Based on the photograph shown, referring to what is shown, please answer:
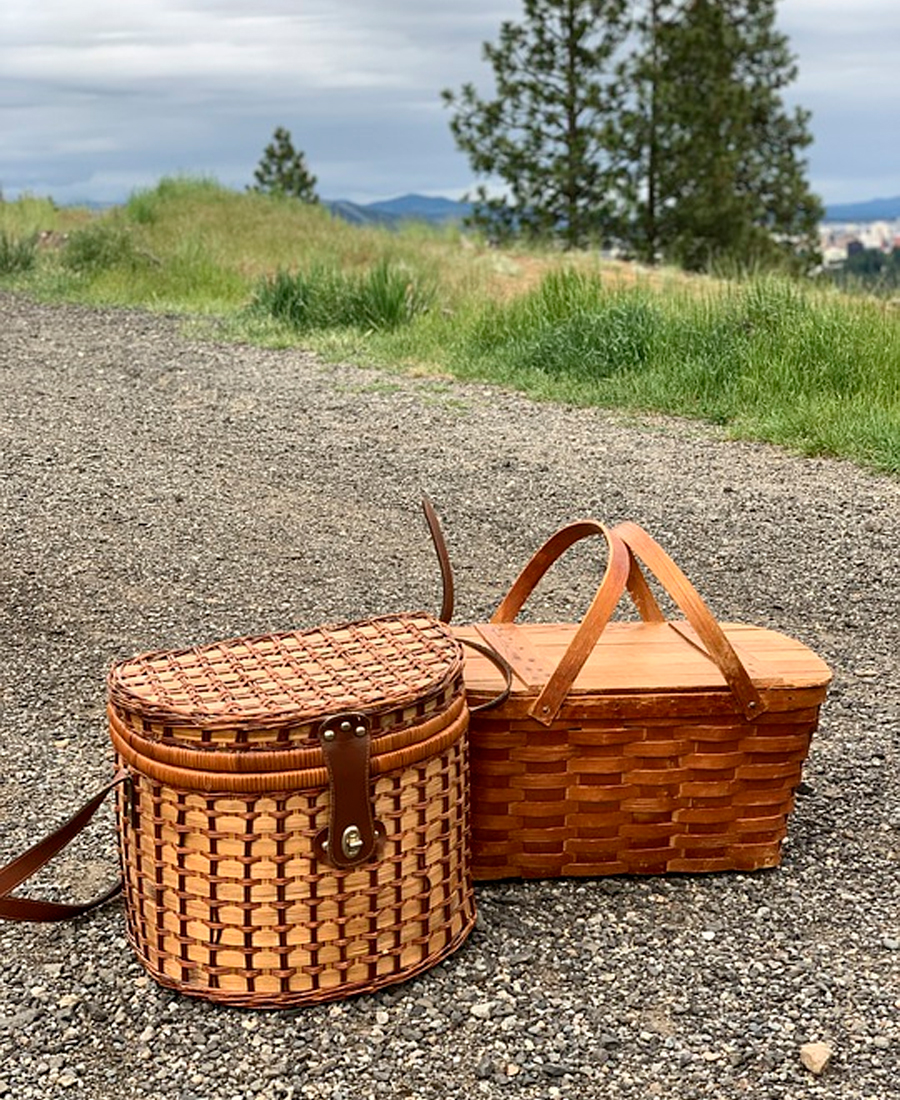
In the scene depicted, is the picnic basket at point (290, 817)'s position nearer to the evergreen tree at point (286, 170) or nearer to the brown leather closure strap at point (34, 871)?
the brown leather closure strap at point (34, 871)

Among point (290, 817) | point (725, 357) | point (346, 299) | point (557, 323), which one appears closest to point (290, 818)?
point (290, 817)

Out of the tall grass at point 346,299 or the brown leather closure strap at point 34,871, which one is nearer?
the brown leather closure strap at point 34,871

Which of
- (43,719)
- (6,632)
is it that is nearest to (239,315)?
(6,632)

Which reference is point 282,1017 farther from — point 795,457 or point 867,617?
point 795,457

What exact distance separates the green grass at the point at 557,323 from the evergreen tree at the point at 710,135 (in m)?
8.86

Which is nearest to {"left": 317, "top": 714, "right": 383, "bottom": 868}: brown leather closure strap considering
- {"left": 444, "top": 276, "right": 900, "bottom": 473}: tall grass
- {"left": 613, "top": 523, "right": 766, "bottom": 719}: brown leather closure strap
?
{"left": 613, "top": 523, "right": 766, "bottom": 719}: brown leather closure strap

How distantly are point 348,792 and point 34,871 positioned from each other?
656mm

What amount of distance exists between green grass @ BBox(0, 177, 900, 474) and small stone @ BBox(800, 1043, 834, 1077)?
3.83 metres

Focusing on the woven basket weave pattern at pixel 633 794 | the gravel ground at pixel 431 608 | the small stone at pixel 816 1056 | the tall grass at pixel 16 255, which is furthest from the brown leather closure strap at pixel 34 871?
the tall grass at pixel 16 255

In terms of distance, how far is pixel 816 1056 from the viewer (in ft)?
6.50

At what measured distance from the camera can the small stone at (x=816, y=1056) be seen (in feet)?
6.45

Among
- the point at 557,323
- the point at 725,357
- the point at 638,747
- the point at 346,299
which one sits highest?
the point at 346,299

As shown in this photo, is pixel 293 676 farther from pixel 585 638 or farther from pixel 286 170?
pixel 286 170

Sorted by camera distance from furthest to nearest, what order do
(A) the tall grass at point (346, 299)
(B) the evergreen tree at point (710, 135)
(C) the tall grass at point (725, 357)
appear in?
(B) the evergreen tree at point (710, 135) → (A) the tall grass at point (346, 299) → (C) the tall grass at point (725, 357)
